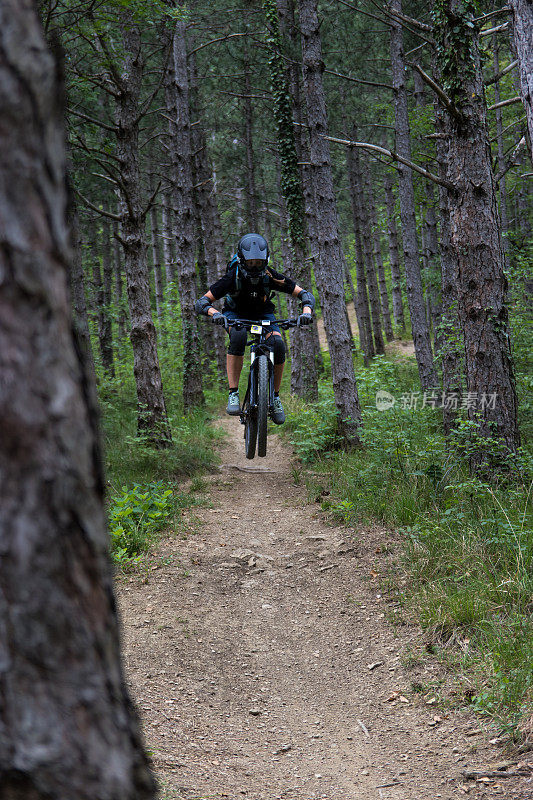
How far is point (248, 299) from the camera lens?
776 centimetres

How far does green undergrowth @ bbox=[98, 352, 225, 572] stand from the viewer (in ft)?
21.3

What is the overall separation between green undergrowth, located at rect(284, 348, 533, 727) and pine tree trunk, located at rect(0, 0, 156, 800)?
9.72 ft

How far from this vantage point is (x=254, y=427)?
7.75 metres

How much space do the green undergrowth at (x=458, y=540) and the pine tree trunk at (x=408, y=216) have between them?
17.2 ft

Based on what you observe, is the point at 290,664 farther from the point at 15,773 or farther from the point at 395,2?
the point at 395,2

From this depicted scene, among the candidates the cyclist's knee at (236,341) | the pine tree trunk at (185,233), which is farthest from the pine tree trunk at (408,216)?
the cyclist's knee at (236,341)

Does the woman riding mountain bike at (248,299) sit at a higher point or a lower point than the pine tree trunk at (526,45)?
lower

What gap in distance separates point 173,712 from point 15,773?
3338mm

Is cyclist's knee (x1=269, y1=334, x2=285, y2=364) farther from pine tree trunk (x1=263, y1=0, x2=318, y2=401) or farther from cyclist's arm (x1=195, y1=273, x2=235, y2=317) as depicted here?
pine tree trunk (x1=263, y1=0, x2=318, y2=401)

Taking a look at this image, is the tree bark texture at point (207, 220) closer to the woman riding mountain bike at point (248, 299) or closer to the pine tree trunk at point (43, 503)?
the woman riding mountain bike at point (248, 299)

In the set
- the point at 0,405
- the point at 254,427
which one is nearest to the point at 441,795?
the point at 0,405

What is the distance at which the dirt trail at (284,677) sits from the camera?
3297 millimetres

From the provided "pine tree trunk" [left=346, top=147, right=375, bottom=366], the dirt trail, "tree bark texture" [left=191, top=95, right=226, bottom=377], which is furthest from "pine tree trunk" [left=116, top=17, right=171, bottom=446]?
"pine tree trunk" [left=346, top=147, right=375, bottom=366]

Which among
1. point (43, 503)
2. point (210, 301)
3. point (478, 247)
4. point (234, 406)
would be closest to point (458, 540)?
point (478, 247)
